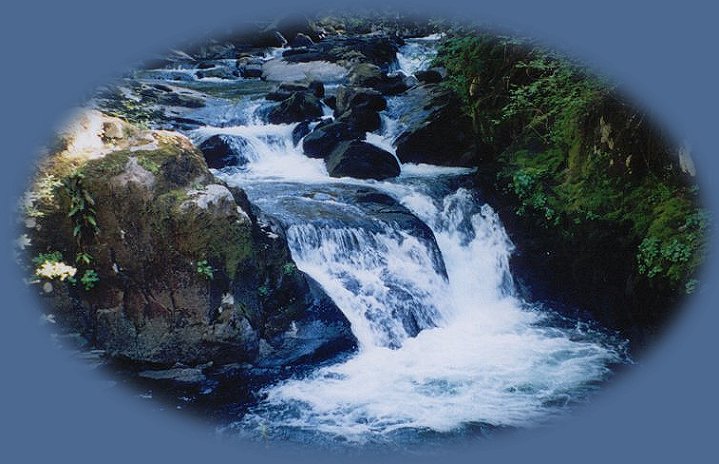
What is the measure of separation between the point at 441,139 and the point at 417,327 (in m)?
6.28

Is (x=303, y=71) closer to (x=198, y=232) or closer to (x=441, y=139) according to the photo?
(x=441, y=139)

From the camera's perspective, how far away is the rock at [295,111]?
1723cm

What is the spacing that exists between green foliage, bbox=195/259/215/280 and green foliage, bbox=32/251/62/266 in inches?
68.6

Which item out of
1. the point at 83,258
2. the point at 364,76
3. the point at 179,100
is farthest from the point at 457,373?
the point at 179,100

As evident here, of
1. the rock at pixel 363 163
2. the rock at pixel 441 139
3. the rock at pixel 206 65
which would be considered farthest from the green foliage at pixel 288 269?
the rock at pixel 206 65

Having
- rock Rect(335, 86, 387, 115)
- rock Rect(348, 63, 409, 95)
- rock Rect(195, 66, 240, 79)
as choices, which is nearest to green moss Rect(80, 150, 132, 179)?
rock Rect(335, 86, 387, 115)

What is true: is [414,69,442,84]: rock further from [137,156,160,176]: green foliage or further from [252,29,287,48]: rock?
[252,29,287,48]: rock

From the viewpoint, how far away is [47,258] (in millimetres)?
7219

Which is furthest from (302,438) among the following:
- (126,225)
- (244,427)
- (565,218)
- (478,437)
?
(565,218)

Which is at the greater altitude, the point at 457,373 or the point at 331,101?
the point at 331,101

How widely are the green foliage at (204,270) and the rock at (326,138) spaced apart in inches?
292

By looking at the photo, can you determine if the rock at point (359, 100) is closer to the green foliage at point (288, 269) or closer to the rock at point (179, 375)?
the green foliage at point (288, 269)

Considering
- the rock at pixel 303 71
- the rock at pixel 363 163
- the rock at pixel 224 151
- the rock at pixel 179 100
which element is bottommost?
the rock at pixel 363 163

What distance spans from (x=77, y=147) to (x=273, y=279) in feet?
10.9
